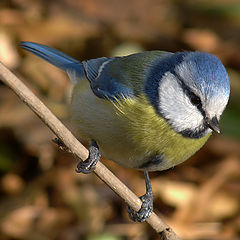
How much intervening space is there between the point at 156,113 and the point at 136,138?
0.41ft

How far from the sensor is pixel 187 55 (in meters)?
2.28

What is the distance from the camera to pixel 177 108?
2.22 m

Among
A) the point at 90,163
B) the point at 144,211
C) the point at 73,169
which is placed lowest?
the point at 73,169

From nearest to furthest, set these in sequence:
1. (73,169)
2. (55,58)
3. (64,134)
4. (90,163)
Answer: (64,134) → (90,163) → (55,58) → (73,169)

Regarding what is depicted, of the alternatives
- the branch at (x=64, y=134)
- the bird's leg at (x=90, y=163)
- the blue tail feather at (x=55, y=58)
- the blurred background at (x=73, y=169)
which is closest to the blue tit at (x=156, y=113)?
the bird's leg at (x=90, y=163)

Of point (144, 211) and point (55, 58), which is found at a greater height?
point (55, 58)

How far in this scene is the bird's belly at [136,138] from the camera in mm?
2230

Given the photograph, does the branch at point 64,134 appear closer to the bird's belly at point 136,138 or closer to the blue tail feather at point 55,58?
the bird's belly at point 136,138

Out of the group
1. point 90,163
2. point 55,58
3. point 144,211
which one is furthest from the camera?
point 55,58

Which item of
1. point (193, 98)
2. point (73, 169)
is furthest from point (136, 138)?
point (73, 169)

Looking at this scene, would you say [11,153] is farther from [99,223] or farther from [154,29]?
[154,29]

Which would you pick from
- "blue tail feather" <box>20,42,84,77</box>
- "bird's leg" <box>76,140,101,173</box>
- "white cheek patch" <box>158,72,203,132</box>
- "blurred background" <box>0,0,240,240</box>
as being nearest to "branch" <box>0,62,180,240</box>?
"bird's leg" <box>76,140,101,173</box>

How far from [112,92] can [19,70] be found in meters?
1.73

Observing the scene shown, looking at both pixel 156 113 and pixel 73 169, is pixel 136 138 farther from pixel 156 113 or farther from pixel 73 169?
pixel 73 169
